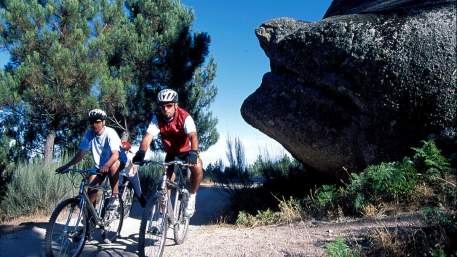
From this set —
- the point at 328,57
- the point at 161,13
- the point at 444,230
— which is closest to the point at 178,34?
the point at 161,13

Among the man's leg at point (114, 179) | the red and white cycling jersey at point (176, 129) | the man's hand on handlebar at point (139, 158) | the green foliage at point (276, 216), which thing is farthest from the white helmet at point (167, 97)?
the green foliage at point (276, 216)

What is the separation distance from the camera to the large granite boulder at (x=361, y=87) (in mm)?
5613

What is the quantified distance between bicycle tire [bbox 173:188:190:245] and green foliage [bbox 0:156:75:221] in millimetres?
3819

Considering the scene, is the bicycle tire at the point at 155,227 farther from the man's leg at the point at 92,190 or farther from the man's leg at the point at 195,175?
the man's leg at the point at 92,190

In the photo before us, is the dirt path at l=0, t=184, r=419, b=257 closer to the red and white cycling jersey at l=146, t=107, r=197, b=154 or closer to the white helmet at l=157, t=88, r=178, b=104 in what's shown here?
the red and white cycling jersey at l=146, t=107, r=197, b=154

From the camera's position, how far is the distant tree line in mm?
10484

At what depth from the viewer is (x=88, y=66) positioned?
10.5 metres

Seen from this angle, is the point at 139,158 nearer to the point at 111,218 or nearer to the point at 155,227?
the point at 155,227

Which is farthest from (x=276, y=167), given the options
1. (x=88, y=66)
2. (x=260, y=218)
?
(x=88, y=66)

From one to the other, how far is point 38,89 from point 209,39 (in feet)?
16.5

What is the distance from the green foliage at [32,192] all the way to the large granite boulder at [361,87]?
14.5 ft

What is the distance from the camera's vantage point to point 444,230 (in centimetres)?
354

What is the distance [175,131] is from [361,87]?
8.54 feet

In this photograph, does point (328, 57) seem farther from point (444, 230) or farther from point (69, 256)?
point (69, 256)
